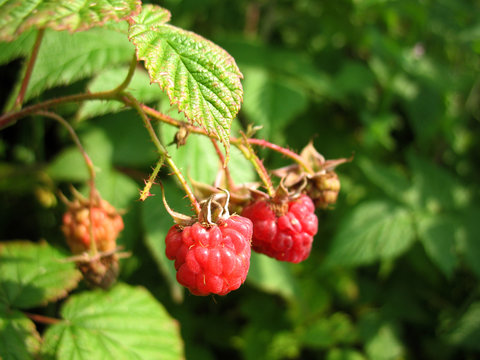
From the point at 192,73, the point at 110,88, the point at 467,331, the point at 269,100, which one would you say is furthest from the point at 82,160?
the point at 467,331

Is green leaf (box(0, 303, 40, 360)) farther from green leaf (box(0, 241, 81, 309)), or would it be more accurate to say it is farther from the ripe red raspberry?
the ripe red raspberry

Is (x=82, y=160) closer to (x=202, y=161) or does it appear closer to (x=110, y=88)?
(x=110, y=88)

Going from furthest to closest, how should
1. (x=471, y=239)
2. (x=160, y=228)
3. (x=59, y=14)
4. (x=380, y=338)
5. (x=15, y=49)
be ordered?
(x=380, y=338) < (x=471, y=239) < (x=160, y=228) < (x=15, y=49) < (x=59, y=14)

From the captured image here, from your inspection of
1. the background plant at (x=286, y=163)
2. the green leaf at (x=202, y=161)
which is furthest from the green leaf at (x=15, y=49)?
the green leaf at (x=202, y=161)

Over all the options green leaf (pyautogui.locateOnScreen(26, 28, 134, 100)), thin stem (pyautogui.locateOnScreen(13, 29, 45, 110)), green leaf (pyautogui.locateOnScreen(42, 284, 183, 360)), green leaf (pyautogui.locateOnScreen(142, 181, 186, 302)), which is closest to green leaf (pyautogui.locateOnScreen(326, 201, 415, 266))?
green leaf (pyautogui.locateOnScreen(142, 181, 186, 302))

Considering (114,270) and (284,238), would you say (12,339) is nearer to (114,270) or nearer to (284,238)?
(114,270)

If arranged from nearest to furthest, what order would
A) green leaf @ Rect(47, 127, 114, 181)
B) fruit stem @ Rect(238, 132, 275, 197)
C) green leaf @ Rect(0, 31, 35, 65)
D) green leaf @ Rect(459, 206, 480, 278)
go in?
fruit stem @ Rect(238, 132, 275, 197) → green leaf @ Rect(0, 31, 35, 65) → green leaf @ Rect(47, 127, 114, 181) → green leaf @ Rect(459, 206, 480, 278)

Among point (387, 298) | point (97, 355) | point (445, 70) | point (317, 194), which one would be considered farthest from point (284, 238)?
→ point (445, 70)
